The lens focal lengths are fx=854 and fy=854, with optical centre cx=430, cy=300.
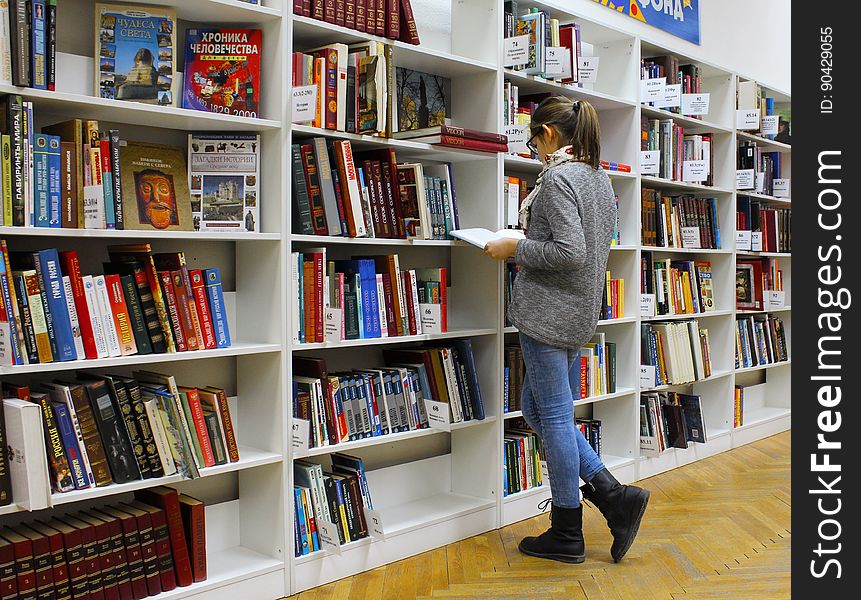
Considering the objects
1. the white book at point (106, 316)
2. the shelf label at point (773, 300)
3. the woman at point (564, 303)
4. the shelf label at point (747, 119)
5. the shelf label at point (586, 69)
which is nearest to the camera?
the white book at point (106, 316)

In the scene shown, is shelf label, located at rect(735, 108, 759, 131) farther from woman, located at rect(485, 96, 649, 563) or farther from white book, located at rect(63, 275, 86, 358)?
white book, located at rect(63, 275, 86, 358)

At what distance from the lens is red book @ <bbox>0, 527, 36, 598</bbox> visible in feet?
6.87

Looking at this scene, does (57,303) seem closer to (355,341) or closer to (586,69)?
(355,341)

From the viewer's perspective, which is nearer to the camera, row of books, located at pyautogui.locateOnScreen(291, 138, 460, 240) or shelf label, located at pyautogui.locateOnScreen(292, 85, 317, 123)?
shelf label, located at pyautogui.locateOnScreen(292, 85, 317, 123)

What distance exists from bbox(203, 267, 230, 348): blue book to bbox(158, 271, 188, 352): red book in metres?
0.11

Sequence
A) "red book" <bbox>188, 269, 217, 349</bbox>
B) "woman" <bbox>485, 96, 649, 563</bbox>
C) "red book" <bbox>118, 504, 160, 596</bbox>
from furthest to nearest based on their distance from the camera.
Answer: "woman" <bbox>485, 96, 649, 563</bbox> < "red book" <bbox>188, 269, 217, 349</bbox> < "red book" <bbox>118, 504, 160, 596</bbox>

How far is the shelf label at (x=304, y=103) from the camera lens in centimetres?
258

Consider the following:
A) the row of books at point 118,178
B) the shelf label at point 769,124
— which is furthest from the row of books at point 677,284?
the row of books at point 118,178

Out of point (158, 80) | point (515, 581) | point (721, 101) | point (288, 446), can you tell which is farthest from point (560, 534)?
point (721, 101)

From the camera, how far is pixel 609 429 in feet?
13.9

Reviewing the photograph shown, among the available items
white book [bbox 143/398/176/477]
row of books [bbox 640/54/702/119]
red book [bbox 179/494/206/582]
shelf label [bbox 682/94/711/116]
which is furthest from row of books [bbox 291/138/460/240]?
shelf label [bbox 682/94/711/116]

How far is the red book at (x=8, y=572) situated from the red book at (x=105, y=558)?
0.20m

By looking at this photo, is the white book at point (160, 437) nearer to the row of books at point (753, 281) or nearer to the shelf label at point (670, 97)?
the shelf label at point (670, 97)

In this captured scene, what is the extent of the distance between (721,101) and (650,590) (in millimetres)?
3245
